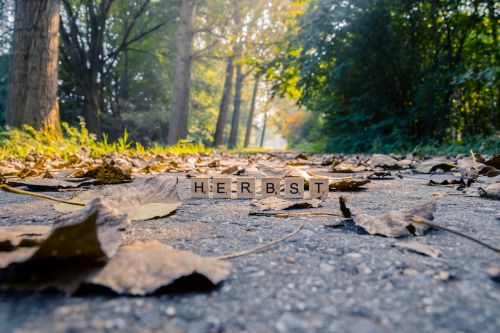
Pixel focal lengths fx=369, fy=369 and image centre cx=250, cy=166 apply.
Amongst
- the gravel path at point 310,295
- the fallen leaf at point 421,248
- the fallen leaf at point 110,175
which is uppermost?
the fallen leaf at point 110,175

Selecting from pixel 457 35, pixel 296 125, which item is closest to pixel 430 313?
pixel 457 35

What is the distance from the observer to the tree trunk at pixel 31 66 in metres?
5.34

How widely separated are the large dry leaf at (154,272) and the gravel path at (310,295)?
20 mm

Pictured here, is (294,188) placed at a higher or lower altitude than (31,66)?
lower

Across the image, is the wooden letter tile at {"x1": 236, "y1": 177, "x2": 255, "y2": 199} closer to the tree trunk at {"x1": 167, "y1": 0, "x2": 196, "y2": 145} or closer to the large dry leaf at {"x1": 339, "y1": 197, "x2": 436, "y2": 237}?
the large dry leaf at {"x1": 339, "y1": 197, "x2": 436, "y2": 237}

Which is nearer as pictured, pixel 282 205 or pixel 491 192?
pixel 282 205

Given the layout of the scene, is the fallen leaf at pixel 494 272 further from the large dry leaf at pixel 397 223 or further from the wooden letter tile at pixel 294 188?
the wooden letter tile at pixel 294 188

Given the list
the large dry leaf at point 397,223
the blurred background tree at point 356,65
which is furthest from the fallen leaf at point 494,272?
the blurred background tree at point 356,65

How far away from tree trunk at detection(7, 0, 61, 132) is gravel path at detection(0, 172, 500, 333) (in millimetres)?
5225

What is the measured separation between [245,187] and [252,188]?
A: 35 millimetres

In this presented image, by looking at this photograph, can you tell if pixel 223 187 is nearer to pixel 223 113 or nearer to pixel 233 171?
pixel 233 171

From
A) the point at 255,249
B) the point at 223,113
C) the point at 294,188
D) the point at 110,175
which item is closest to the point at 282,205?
the point at 294,188

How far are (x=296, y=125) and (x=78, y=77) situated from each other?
2146 cm

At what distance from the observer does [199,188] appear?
180 centimetres
